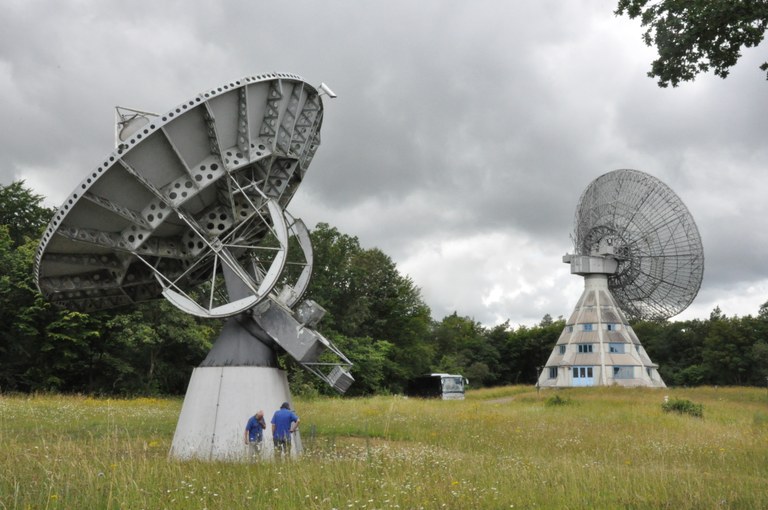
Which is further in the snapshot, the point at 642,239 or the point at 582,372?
A: the point at 582,372

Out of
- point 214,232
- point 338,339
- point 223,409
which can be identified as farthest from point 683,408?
point 338,339

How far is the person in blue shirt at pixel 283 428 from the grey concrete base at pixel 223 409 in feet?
1.61

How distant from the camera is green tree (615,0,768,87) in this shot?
12.1 meters

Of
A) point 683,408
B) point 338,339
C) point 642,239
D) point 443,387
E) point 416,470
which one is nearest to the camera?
point 416,470

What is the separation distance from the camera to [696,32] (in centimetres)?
1254

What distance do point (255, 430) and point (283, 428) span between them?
1.91ft

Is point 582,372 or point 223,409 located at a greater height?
point 582,372

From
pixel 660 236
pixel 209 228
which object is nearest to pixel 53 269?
pixel 209 228

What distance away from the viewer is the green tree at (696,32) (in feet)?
39.8

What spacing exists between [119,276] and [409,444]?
8.28 meters

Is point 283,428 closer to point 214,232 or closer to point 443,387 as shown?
point 214,232

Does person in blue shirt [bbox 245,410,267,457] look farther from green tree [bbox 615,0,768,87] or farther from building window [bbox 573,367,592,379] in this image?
building window [bbox 573,367,592,379]

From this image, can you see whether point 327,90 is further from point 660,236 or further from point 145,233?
point 660,236

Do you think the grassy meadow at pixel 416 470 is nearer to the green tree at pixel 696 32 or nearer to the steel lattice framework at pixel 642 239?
the green tree at pixel 696 32
